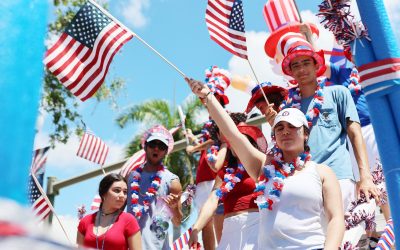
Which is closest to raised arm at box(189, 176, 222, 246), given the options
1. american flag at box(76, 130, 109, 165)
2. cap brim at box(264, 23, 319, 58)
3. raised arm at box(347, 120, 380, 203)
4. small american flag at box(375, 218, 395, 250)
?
raised arm at box(347, 120, 380, 203)

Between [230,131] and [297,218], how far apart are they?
1.92 feet

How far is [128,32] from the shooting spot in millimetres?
4574

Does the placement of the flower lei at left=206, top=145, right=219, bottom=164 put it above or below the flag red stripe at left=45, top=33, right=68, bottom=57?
below

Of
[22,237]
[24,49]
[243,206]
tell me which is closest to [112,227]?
[243,206]

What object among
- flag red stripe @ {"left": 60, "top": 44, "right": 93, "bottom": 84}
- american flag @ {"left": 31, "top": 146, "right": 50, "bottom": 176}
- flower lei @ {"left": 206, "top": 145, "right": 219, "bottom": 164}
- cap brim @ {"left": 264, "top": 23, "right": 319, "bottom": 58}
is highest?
cap brim @ {"left": 264, "top": 23, "right": 319, "bottom": 58}

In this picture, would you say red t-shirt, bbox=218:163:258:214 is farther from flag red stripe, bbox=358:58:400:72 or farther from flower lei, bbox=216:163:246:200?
flag red stripe, bbox=358:58:400:72

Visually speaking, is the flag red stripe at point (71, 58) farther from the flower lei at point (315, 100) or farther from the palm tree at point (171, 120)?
the palm tree at point (171, 120)

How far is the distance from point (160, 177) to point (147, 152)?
1.12ft

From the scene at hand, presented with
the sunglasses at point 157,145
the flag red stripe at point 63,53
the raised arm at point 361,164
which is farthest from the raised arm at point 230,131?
the sunglasses at point 157,145

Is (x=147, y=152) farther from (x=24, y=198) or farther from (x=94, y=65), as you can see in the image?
(x=24, y=198)

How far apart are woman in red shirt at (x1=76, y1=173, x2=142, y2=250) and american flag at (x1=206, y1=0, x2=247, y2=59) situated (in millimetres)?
1509

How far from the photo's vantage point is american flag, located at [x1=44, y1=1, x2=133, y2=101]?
4664 mm

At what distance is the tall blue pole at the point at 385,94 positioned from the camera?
248 cm

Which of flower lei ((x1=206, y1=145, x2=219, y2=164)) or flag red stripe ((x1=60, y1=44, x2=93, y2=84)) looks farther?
flower lei ((x1=206, y1=145, x2=219, y2=164))
